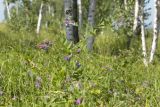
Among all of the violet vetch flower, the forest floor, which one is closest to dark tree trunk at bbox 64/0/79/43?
the forest floor

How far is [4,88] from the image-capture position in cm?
552

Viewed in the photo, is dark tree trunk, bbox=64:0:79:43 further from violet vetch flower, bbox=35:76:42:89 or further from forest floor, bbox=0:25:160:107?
violet vetch flower, bbox=35:76:42:89

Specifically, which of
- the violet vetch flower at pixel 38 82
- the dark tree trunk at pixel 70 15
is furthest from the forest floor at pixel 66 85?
the dark tree trunk at pixel 70 15

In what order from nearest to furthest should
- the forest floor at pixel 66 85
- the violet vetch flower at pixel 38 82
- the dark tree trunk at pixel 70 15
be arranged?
the forest floor at pixel 66 85 → the violet vetch flower at pixel 38 82 → the dark tree trunk at pixel 70 15

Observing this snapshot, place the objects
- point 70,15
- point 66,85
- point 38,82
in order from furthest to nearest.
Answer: point 70,15 → point 38,82 → point 66,85

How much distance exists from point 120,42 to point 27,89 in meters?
15.3

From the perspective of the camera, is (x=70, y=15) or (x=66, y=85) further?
(x=70, y=15)

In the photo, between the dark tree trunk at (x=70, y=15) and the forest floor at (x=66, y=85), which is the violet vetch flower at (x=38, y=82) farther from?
the dark tree trunk at (x=70, y=15)

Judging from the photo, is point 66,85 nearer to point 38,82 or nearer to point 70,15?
point 38,82

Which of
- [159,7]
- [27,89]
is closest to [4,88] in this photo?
[27,89]

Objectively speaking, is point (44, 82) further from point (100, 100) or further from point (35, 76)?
point (100, 100)

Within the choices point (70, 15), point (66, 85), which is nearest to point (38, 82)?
point (66, 85)

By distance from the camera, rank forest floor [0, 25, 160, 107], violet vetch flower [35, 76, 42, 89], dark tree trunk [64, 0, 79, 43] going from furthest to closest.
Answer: dark tree trunk [64, 0, 79, 43], violet vetch flower [35, 76, 42, 89], forest floor [0, 25, 160, 107]

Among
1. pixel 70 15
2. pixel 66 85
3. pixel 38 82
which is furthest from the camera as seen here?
pixel 70 15
